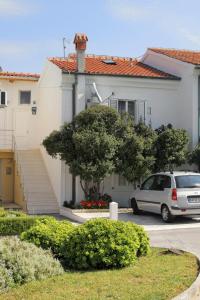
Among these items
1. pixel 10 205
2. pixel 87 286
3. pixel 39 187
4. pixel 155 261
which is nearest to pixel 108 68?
pixel 39 187

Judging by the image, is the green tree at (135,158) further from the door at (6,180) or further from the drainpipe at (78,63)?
the door at (6,180)

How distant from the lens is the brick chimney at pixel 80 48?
21.0m

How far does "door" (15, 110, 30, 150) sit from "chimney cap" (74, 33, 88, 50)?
590 centimetres

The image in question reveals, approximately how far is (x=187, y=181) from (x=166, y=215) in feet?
4.32

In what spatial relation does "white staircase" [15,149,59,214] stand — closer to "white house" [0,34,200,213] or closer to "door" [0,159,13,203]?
"white house" [0,34,200,213]

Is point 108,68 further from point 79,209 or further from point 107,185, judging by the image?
point 79,209

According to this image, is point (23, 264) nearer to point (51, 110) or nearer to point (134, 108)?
point (134, 108)

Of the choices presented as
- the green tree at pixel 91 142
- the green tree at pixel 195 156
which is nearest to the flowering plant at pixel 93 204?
the green tree at pixel 91 142

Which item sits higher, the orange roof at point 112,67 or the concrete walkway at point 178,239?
the orange roof at point 112,67

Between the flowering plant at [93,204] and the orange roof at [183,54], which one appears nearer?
the flowering plant at [93,204]

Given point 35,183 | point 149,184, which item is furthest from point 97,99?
point 149,184

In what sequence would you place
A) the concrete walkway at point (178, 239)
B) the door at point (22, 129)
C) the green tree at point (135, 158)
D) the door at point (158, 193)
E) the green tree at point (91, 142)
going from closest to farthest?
1. the concrete walkway at point (178, 239)
2. the door at point (158, 193)
3. the green tree at point (91, 142)
4. the green tree at point (135, 158)
5. the door at point (22, 129)

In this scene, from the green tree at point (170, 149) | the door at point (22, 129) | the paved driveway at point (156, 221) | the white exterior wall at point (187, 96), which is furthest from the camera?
the door at point (22, 129)

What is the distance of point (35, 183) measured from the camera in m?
22.2
